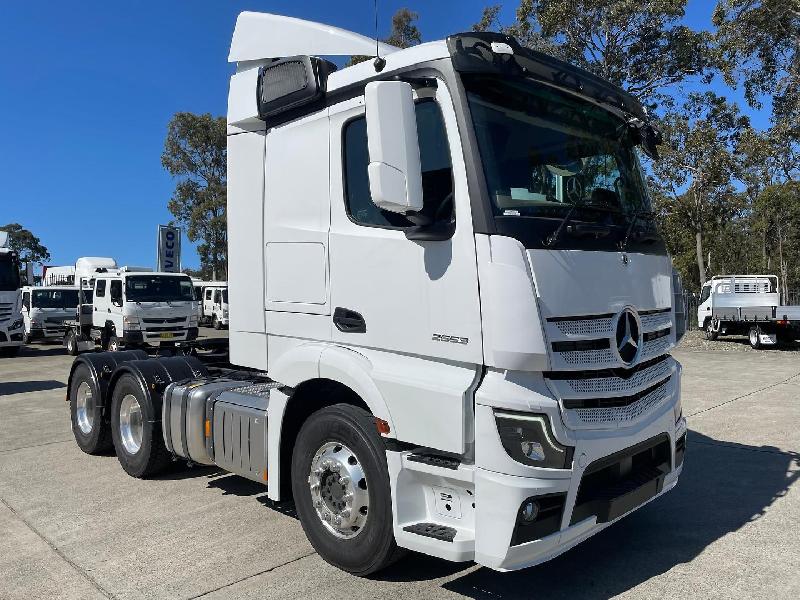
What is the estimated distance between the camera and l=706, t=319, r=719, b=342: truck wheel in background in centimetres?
2069

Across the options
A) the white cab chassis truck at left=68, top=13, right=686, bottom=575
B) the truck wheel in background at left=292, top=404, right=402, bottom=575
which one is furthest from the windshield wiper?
the truck wheel in background at left=292, top=404, right=402, bottom=575

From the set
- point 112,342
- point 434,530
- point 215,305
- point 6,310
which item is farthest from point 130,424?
point 215,305

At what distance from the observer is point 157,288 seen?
1786 centimetres

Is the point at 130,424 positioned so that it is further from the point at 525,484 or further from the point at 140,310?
the point at 140,310

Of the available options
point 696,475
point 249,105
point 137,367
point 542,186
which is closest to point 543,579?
point 542,186

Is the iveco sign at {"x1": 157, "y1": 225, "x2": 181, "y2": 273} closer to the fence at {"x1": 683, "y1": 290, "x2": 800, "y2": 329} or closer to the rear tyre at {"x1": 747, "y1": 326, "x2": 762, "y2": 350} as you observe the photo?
the rear tyre at {"x1": 747, "y1": 326, "x2": 762, "y2": 350}

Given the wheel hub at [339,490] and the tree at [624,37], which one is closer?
the wheel hub at [339,490]

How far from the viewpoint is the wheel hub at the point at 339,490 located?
375 cm

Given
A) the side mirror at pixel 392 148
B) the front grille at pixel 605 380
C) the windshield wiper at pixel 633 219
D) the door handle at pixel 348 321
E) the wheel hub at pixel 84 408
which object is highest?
the side mirror at pixel 392 148

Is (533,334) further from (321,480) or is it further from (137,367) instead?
(137,367)

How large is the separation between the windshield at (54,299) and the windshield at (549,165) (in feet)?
79.2

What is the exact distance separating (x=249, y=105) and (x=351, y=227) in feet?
4.71

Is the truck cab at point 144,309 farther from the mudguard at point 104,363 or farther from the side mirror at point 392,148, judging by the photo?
the side mirror at point 392,148

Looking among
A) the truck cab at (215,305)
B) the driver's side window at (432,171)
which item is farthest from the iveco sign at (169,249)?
the driver's side window at (432,171)
